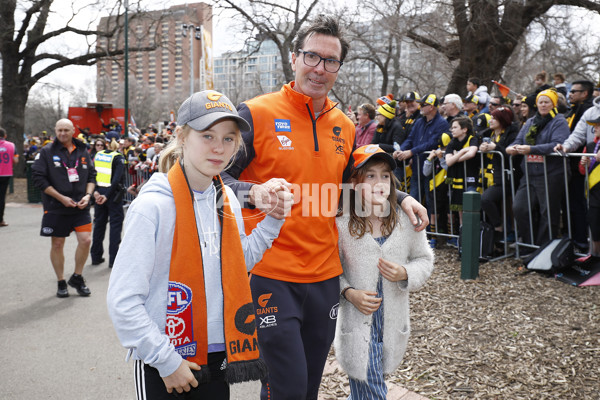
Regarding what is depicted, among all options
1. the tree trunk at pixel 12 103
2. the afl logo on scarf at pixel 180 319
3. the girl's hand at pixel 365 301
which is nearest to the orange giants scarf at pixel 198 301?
the afl logo on scarf at pixel 180 319

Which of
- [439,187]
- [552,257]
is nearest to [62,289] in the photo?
[439,187]

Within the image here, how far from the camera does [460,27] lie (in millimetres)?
14133

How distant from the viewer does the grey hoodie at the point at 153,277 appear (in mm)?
1679

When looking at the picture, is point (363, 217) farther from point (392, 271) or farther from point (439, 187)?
point (439, 187)

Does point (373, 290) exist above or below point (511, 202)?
below

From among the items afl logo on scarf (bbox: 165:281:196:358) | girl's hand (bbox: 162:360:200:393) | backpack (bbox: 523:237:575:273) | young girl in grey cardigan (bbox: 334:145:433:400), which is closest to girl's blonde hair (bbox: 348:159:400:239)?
young girl in grey cardigan (bbox: 334:145:433:400)

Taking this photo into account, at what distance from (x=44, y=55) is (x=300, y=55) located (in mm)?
23995

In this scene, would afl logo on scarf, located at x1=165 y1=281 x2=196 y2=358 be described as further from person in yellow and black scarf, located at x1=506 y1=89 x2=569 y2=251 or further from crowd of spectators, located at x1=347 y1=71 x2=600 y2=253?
person in yellow and black scarf, located at x1=506 y1=89 x2=569 y2=251

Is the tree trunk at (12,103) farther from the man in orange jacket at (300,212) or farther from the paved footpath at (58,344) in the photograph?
the man in orange jacket at (300,212)

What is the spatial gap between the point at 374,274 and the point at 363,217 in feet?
1.09

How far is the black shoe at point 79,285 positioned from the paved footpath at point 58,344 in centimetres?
9

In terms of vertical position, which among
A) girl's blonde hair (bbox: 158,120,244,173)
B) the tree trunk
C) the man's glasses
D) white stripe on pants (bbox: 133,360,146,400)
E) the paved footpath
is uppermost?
the tree trunk

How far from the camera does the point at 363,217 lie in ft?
9.09

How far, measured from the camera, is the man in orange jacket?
2.33 m
